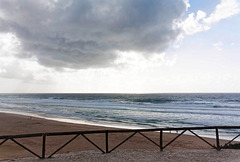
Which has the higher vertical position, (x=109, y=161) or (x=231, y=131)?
(x=109, y=161)

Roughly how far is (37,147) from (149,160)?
6.88 metres

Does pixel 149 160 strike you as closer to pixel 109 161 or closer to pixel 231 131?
pixel 109 161

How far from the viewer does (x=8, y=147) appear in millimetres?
9742

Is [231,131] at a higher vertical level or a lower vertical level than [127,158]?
lower

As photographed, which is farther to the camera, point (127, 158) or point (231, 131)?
point (231, 131)

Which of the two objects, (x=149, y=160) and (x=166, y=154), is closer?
(x=149, y=160)

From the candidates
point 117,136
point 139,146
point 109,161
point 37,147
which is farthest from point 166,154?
point 37,147

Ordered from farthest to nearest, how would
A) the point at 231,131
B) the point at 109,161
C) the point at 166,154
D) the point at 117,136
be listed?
the point at 231,131 → the point at 117,136 → the point at 166,154 → the point at 109,161

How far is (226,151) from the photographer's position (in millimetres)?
8039

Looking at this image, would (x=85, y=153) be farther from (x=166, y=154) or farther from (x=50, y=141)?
Answer: (x=50, y=141)

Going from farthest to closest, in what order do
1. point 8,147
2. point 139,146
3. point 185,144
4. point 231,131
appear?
1. point 231,131
2. point 185,144
3. point 139,146
4. point 8,147

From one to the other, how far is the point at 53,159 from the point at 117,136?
6.82m

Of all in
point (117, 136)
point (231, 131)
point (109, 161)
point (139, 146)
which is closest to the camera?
point (109, 161)

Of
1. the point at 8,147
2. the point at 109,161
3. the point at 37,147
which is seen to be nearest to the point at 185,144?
the point at 109,161
